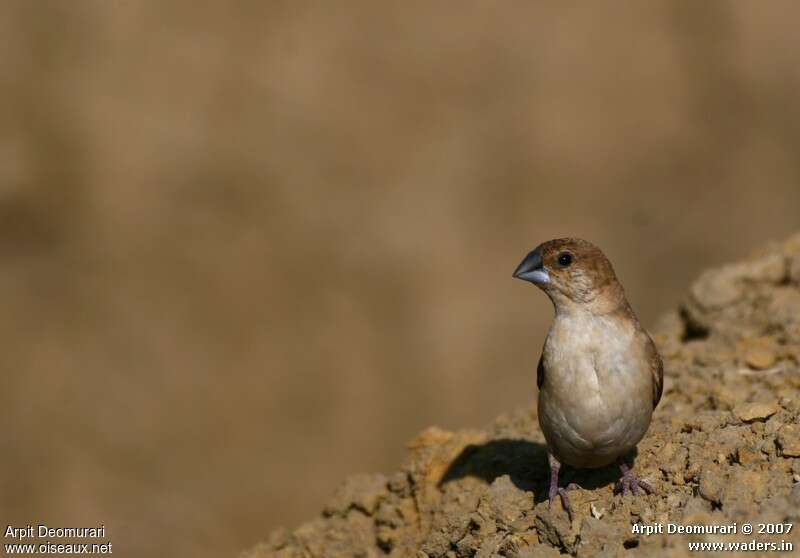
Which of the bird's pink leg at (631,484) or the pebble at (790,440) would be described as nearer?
the pebble at (790,440)

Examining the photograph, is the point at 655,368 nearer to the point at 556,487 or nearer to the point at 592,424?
the point at 592,424

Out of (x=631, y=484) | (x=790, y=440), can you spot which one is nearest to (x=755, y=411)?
(x=790, y=440)

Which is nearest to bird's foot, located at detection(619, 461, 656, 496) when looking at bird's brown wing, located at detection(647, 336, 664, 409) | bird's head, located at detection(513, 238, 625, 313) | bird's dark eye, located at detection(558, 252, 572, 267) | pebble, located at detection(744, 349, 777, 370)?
bird's brown wing, located at detection(647, 336, 664, 409)

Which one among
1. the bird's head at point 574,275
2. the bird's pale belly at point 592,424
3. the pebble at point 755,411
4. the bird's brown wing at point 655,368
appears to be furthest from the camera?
the pebble at point 755,411

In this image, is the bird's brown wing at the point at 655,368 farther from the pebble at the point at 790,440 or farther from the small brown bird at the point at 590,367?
the pebble at the point at 790,440

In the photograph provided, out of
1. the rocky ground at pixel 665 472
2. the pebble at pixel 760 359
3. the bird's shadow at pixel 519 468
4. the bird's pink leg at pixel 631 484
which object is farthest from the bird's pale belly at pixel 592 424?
the pebble at pixel 760 359

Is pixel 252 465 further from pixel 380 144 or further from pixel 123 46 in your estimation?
pixel 123 46

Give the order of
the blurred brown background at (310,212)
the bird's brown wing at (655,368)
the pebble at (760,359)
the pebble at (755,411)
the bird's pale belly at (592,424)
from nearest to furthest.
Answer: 1. the bird's pale belly at (592,424)
2. the bird's brown wing at (655,368)
3. the pebble at (755,411)
4. the pebble at (760,359)
5. the blurred brown background at (310,212)

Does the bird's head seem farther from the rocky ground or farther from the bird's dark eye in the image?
the rocky ground
